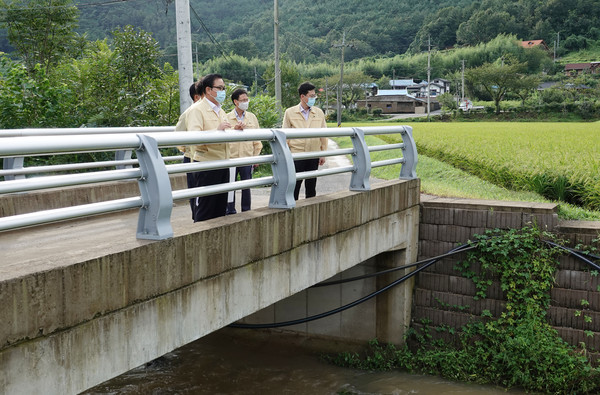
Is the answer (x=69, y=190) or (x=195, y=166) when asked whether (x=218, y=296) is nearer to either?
(x=195, y=166)

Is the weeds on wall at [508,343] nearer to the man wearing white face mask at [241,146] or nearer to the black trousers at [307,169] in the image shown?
the black trousers at [307,169]

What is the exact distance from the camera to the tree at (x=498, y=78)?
80938mm

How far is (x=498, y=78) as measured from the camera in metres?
82.3

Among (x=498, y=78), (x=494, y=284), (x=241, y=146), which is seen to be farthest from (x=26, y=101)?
(x=498, y=78)

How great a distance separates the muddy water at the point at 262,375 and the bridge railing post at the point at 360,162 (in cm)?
267

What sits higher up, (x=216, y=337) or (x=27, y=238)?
(x=27, y=238)

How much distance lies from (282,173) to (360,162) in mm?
1895

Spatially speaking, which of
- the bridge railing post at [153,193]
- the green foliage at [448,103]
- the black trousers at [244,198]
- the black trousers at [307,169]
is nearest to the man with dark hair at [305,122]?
the black trousers at [307,169]

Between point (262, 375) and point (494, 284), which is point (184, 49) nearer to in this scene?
point (262, 375)

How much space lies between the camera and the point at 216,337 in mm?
10055

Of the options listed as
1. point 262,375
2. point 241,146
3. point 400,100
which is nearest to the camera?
point 241,146

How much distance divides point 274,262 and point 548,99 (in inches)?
2830

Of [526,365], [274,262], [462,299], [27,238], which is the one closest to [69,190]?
[27,238]

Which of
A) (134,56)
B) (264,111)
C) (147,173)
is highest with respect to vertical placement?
(134,56)
